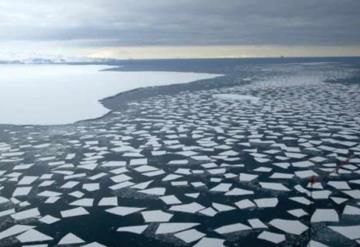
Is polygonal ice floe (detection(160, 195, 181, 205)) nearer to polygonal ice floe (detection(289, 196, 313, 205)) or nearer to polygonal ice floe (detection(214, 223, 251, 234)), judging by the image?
polygonal ice floe (detection(214, 223, 251, 234))

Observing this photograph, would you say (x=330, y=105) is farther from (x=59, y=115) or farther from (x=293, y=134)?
(x=59, y=115)

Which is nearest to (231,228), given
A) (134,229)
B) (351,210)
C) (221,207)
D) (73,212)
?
(221,207)

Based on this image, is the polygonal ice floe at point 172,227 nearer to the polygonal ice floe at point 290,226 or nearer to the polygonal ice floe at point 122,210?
the polygonal ice floe at point 122,210

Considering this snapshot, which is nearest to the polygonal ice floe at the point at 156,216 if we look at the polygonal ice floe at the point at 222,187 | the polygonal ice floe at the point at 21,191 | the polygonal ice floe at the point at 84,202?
the polygonal ice floe at the point at 84,202

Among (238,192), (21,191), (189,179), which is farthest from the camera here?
(189,179)

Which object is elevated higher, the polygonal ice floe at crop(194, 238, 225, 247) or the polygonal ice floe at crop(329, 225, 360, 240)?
the polygonal ice floe at crop(329, 225, 360, 240)

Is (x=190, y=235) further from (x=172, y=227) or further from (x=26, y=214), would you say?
(x=26, y=214)

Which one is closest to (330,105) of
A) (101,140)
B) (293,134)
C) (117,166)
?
(293,134)

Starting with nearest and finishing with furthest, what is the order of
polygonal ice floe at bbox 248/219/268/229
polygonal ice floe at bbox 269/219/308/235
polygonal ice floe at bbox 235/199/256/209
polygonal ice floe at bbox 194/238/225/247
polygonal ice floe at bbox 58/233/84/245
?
1. polygonal ice floe at bbox 194/238/225/247
2. polygonal ice floe at bbox 58/233/84/245
3. polygonal ice floe at bbox 269/219/308/235
4. polygonal ice floe at bbox 248/219/268/229
5. polygonal ice floe at bbox 235/199/256/209

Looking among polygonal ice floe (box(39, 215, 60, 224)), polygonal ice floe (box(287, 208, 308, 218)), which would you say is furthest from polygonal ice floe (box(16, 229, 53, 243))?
polygonal ice floe (box(287, 208, 308, 218))
